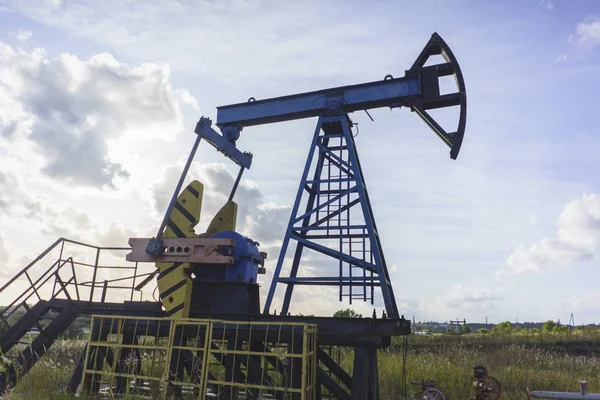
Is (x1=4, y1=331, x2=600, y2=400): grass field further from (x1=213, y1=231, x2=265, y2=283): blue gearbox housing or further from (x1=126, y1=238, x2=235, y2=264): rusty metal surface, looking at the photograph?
(x1=213, y1=231, x2=265, y2=283): blue gearbox housing

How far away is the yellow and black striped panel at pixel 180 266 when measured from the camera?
6.93 metres

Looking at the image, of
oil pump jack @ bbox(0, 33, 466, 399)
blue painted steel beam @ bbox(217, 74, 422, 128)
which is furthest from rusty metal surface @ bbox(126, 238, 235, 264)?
blue painted steel beam @ bbox(217, 74, 422, 128)

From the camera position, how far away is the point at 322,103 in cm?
833

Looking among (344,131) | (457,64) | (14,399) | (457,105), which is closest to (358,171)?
(344,131)

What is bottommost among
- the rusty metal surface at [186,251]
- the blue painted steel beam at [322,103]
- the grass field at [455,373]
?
the grass field at [455,373]

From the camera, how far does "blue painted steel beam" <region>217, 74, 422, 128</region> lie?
7.99 m

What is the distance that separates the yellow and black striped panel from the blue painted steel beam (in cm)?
197

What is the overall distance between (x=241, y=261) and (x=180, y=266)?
0.98 meters

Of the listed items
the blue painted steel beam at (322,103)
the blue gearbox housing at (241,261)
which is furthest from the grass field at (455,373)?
the blue painted steel beam at (322,103)

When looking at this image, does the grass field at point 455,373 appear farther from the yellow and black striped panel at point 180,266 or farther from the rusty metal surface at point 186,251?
the rusty metal surface at point 186,251

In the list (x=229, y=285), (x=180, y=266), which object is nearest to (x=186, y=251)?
(x=180, y=266)

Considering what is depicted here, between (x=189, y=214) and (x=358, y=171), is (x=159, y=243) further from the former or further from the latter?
(x=358, y=171)

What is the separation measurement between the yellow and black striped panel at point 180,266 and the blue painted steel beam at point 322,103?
77.7 inches

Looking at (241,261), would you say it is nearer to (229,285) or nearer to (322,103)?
(229,285)
